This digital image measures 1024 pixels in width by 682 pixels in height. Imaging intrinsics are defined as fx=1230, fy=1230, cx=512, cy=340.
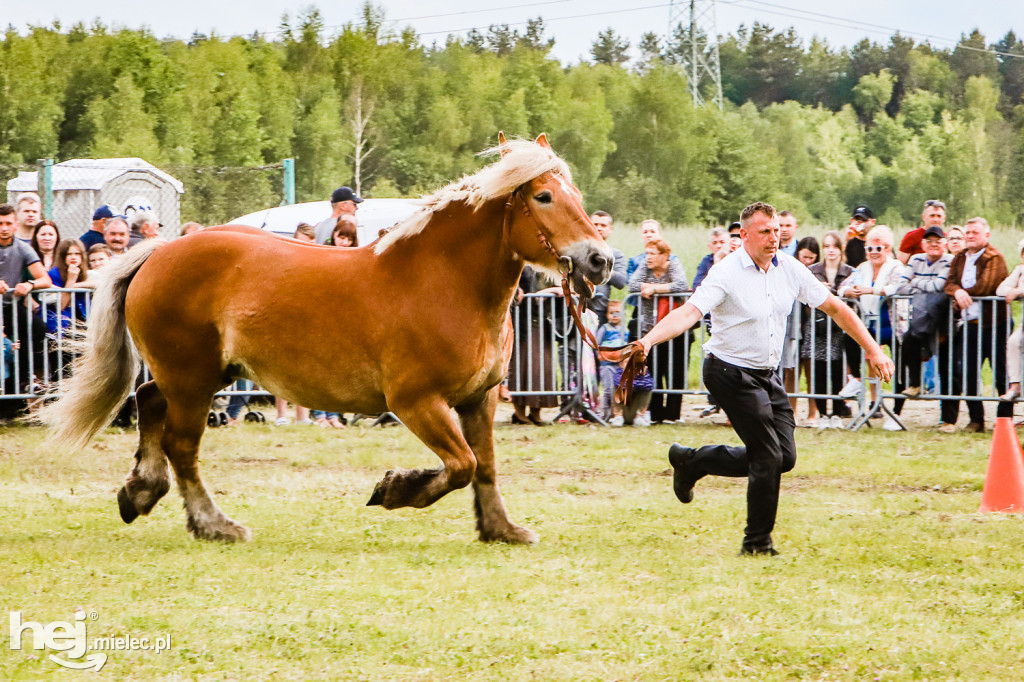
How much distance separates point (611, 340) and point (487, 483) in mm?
5950

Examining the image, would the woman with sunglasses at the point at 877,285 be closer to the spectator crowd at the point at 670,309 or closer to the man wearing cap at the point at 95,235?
the spectator crowd at the point at 670,309

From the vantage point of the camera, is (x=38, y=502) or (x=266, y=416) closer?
(x=38, y=502)

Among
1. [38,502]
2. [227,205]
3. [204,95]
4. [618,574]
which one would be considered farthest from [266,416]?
[204,95]

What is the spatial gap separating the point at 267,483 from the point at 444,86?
53.1 m

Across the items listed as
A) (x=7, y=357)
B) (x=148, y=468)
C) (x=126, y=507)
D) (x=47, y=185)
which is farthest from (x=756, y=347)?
(x=47, y=185)

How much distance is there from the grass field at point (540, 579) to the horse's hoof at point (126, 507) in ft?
0.34

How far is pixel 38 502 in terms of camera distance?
8.16 metres

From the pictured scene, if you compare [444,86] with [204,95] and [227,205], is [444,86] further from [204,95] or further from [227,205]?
[227,205]

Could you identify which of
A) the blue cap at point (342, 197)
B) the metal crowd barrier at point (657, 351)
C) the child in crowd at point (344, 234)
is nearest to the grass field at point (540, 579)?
the metal crowd barrier at point (657, 351)

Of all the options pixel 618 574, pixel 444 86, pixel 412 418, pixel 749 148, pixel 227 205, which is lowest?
pixel 618 574

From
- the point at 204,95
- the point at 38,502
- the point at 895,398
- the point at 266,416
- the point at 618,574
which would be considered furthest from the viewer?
the point at 204,95

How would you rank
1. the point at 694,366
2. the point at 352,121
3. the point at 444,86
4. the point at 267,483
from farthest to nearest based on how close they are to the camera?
the point at 444,86, the point at 352,121, the point at 694,366, the point at 267,483

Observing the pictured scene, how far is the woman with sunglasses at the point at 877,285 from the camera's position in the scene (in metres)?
12.2

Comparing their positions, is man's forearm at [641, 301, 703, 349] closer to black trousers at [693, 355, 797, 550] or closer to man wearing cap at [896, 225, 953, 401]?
black trousers at [693, 355, 797, 550]
